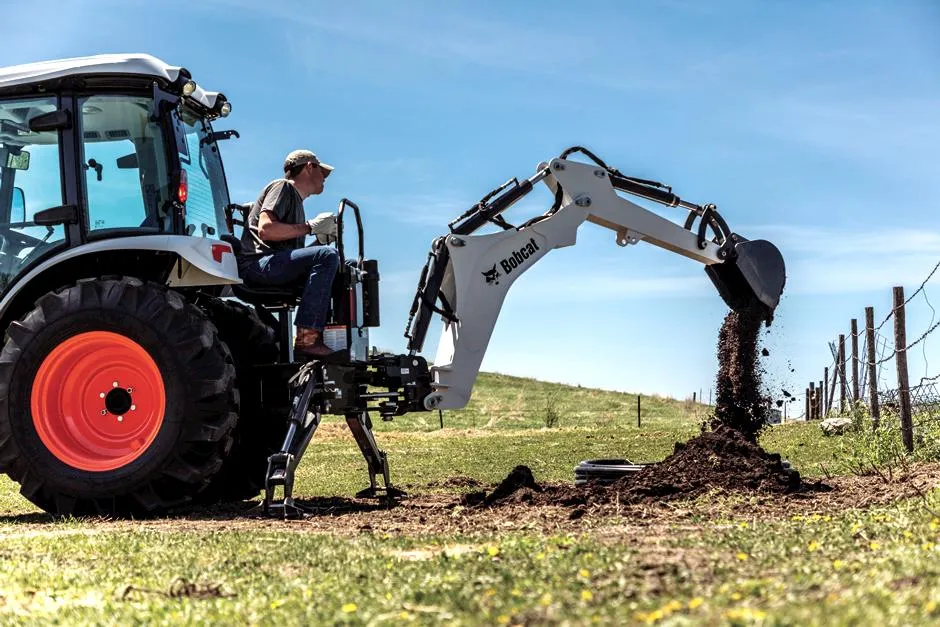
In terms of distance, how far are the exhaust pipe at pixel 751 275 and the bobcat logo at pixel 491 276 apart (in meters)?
2.24

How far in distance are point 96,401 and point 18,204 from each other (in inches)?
72.5

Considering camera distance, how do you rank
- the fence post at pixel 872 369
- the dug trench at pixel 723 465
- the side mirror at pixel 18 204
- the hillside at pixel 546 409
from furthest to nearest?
the hillside at pixel 546 409, the fence post at pixel 872 369, the side mirror at pixel 18 204, the dug trench at pixel 723 465

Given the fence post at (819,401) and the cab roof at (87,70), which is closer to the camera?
the cab roof at (87,70)

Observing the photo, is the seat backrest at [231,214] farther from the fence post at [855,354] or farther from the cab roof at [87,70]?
the fence post at [855,354]

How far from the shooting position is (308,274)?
9.44 m

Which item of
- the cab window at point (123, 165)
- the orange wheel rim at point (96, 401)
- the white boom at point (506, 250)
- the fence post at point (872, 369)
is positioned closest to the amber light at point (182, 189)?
the cab window at point (123, 165)

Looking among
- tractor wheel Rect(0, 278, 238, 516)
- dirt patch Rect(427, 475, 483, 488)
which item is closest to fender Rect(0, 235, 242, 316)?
tractor wheel Rect(0, 278, 238, 516)

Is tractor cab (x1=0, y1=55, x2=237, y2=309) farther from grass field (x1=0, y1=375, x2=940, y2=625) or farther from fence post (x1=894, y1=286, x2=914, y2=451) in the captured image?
fence post (x1=894, y1=286, x2=914, y2=451)

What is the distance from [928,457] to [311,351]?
23.0 ft

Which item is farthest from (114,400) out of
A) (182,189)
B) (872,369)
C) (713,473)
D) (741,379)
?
(872,369)

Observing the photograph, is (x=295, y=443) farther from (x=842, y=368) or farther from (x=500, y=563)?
(x=842, y=368)

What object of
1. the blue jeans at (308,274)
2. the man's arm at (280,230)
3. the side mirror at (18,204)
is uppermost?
the side mirror at (18,204)

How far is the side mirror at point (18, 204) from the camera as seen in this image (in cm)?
952

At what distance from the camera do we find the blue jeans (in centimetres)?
927
